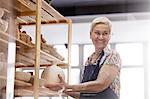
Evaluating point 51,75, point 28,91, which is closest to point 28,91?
point 28,91

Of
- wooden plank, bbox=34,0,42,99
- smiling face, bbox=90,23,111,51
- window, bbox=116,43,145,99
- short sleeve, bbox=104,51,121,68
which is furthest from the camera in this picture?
window, bbox=116,43,145,99

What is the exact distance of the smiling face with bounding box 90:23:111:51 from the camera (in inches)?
84.9

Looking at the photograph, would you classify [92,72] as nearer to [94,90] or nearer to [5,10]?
[94,90]

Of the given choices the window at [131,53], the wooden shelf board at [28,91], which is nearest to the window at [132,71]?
the window at [131,53]

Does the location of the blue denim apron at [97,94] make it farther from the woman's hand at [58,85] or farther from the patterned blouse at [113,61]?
the woman's hand at [58,85]

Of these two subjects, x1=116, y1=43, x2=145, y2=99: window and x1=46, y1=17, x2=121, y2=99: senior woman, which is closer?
x1=46, y1=17, x2=121, y2=99: senior woman

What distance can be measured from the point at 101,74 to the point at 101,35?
358 mm

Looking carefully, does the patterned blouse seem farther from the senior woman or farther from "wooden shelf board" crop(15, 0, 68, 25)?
"wooden shelf board" crop(15, 0, 68, 25)

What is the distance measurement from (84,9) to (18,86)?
161cm

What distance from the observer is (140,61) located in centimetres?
345

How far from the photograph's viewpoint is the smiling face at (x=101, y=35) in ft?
7.07

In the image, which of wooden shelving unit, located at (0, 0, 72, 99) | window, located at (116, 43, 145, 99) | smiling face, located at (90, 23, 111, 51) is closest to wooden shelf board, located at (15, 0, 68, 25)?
wooden shelving unit, located at (0, 0, 72, 99)

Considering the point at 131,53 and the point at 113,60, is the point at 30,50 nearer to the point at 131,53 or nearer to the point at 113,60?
the point at 113,60

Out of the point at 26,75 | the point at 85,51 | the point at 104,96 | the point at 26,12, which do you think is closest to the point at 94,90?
the point at 104,96
